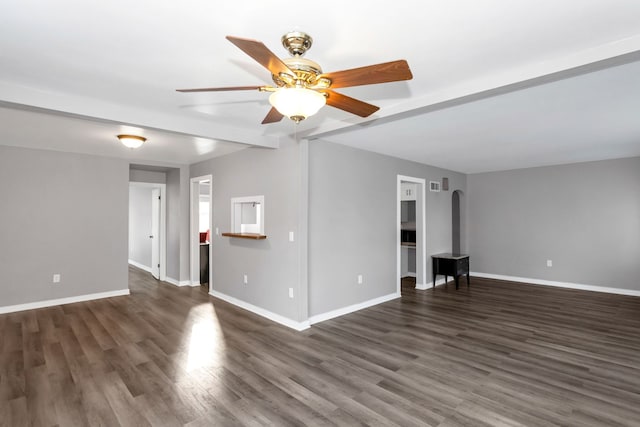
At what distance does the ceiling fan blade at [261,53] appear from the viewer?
1.32m

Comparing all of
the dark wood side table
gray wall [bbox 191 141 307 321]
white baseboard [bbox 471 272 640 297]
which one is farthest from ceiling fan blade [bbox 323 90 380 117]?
white baseboard [bbox 471 272 640 297]

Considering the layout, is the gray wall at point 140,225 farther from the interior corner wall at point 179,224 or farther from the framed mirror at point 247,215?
the framed mirror at point 247,215

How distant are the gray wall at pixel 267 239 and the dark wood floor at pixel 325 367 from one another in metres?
0.38

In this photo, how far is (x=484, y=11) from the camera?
1.66 meters

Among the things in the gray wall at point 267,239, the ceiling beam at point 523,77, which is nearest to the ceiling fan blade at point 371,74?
the ceiling beam at point 523,77

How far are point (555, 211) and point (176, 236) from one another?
749cm

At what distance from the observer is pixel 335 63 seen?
7.20ft

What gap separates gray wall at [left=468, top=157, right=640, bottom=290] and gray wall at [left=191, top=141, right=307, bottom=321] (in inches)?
204

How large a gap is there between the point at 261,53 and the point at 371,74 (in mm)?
542

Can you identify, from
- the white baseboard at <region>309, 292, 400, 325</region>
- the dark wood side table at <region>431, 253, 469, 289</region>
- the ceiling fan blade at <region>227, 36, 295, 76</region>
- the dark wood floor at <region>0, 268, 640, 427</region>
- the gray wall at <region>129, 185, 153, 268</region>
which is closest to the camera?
the ceiling fan blade at <region>227, 36, 295, 76</region>

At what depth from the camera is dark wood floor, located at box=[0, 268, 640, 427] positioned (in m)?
2.32

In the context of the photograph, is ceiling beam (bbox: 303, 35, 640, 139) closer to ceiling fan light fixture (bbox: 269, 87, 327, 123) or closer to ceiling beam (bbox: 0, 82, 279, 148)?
ceiling fan light fixture (bbox: 269, 87, 327, 123)

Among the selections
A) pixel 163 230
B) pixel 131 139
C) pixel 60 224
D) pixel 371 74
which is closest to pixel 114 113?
pixel 131 139

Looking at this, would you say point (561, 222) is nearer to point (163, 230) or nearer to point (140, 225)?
point (163, 230)
